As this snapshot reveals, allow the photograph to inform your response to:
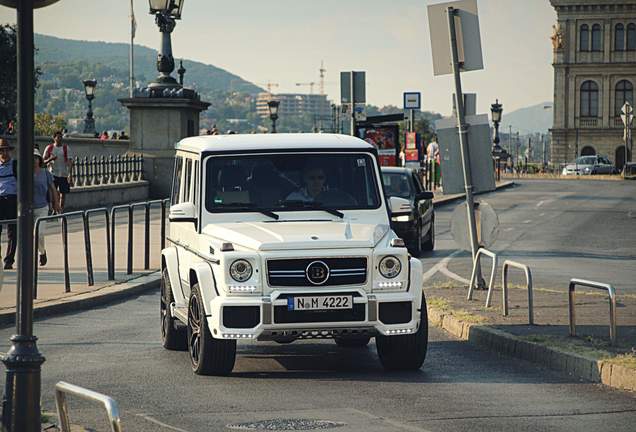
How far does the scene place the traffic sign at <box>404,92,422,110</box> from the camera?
2012 inches

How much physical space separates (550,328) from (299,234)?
3.37 meters

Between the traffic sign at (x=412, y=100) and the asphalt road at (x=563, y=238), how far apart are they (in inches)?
171

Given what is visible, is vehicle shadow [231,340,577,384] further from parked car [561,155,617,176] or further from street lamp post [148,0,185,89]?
parked car [561,155,617,176]

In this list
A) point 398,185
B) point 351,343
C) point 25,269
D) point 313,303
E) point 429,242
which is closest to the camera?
point 25,269

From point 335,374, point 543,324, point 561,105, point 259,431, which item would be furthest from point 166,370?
point 561,105

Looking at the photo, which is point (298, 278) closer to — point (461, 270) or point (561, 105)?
point (461, 270)

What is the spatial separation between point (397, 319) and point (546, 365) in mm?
1566

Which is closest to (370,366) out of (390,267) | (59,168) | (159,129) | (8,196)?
(390,267)

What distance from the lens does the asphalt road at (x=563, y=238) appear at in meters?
21.9

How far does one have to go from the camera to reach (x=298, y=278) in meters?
11.0

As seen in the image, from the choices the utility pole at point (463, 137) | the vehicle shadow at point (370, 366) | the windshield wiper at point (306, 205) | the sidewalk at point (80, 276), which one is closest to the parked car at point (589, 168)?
the sidewalk at point (80, 276)

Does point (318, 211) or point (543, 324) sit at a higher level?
point (318, 211)

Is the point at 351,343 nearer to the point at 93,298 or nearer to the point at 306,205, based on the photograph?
the point at 306,205

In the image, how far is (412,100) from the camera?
2021 inches
